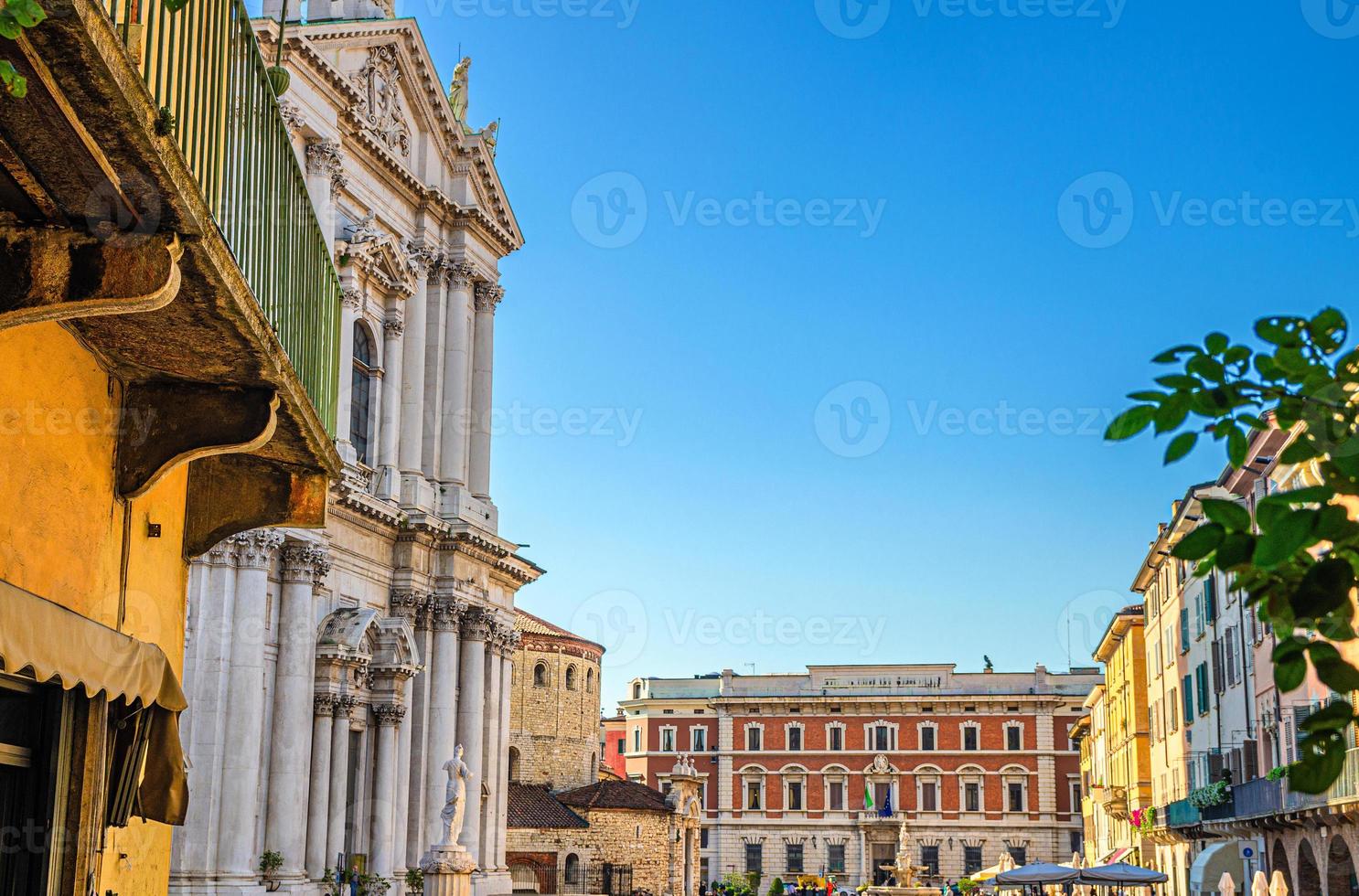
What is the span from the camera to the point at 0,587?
5.71 m

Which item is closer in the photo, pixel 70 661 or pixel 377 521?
pixel 70 661

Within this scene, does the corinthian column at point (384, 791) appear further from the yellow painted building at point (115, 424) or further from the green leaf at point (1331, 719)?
the green leaf at point (1331, 719)

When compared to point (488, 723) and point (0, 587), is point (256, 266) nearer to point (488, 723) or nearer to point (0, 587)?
point (0, 587)

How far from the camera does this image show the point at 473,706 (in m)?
35.5

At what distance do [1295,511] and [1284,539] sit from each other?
98mm

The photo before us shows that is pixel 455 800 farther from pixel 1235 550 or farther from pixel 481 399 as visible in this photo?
pixel 1235 550

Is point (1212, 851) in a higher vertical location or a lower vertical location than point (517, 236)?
lower

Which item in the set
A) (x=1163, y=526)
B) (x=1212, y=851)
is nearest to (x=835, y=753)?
(x=1163, y=526)

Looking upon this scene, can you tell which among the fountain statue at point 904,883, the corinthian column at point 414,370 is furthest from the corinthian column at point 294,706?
the fountain statue at point 904,883

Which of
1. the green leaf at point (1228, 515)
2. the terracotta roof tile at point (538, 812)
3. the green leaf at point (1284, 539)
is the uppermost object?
the green leaf at point (1228, 515)

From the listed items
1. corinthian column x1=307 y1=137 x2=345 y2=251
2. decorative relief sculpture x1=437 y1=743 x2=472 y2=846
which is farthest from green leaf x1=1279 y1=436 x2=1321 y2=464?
decorative relief sculpture x1=437 y1=743 x2=472 y2=846

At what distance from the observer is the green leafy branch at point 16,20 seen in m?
3.40

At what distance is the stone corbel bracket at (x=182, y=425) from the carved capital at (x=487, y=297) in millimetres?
29864

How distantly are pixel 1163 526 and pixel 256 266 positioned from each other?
1889 inches
